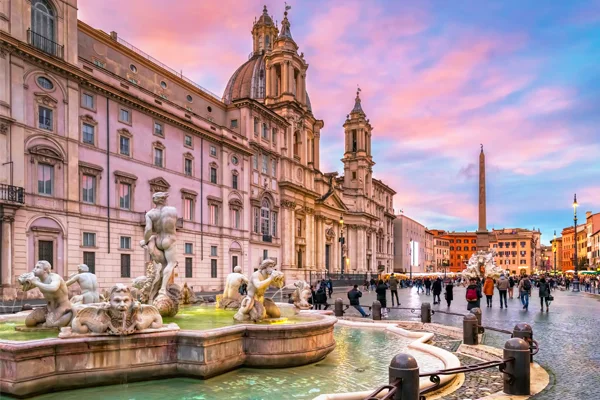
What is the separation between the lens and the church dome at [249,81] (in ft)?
207

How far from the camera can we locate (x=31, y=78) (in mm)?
25672

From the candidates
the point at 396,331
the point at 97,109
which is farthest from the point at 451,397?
the point at 97,109

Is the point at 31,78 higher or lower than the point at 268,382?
higher

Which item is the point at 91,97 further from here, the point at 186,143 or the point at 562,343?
the point at 562,343

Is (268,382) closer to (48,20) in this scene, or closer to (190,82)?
(48,20)

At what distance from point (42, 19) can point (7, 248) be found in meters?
12.4

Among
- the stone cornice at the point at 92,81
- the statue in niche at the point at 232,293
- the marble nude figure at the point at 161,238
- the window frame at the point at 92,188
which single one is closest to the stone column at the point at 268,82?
the stone cornice at the point at 92,81

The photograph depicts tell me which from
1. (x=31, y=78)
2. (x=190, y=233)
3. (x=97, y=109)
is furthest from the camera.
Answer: (x=190, y=233)

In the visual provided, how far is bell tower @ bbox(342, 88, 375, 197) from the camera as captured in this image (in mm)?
81625

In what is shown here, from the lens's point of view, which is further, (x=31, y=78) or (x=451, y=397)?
(x=31, y=78)

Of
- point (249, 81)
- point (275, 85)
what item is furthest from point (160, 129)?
point (249, 81)

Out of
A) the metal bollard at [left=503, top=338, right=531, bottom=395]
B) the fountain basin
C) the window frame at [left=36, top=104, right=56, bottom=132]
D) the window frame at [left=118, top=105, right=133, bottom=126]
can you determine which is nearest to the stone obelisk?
the window frame at [left=118, top=105, right=133, bottom=126]

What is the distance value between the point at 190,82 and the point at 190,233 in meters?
14.6

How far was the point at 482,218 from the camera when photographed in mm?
52812
